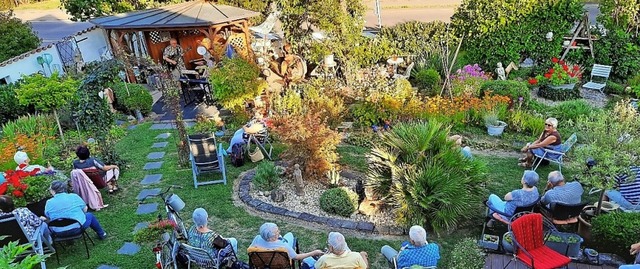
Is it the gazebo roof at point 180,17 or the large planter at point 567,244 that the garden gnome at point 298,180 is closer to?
the large planter at point 567,244

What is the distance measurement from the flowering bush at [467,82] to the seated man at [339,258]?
7.09 metres

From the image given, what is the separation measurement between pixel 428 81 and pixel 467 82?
105 centimetres

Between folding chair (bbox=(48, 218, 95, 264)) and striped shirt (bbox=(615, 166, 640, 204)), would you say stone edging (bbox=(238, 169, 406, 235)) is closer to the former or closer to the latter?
folding chair (bbox=(48, 218, 95, 264))

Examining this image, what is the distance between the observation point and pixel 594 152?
5254 mm

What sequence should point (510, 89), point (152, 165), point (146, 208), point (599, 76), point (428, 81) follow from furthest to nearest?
point (599, 76)
point (428, 81)
point (510, 89)
point (152, 165)
point (146, 208)

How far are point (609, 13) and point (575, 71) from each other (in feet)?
5.93

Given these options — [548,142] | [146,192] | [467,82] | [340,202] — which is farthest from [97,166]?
[467,82]

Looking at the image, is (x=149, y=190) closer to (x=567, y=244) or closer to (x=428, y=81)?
(x=567, y=244)

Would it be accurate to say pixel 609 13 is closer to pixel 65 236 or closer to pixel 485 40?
pixel 485 40

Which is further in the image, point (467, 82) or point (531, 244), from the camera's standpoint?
point (467, 82)

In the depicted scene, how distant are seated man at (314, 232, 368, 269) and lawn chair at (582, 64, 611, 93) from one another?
32.1ft

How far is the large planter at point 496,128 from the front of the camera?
9172 millimetres

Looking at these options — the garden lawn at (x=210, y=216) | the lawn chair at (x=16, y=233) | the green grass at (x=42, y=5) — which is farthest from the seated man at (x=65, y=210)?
the green grass at (x=42, y=5)

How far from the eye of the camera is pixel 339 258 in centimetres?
445
